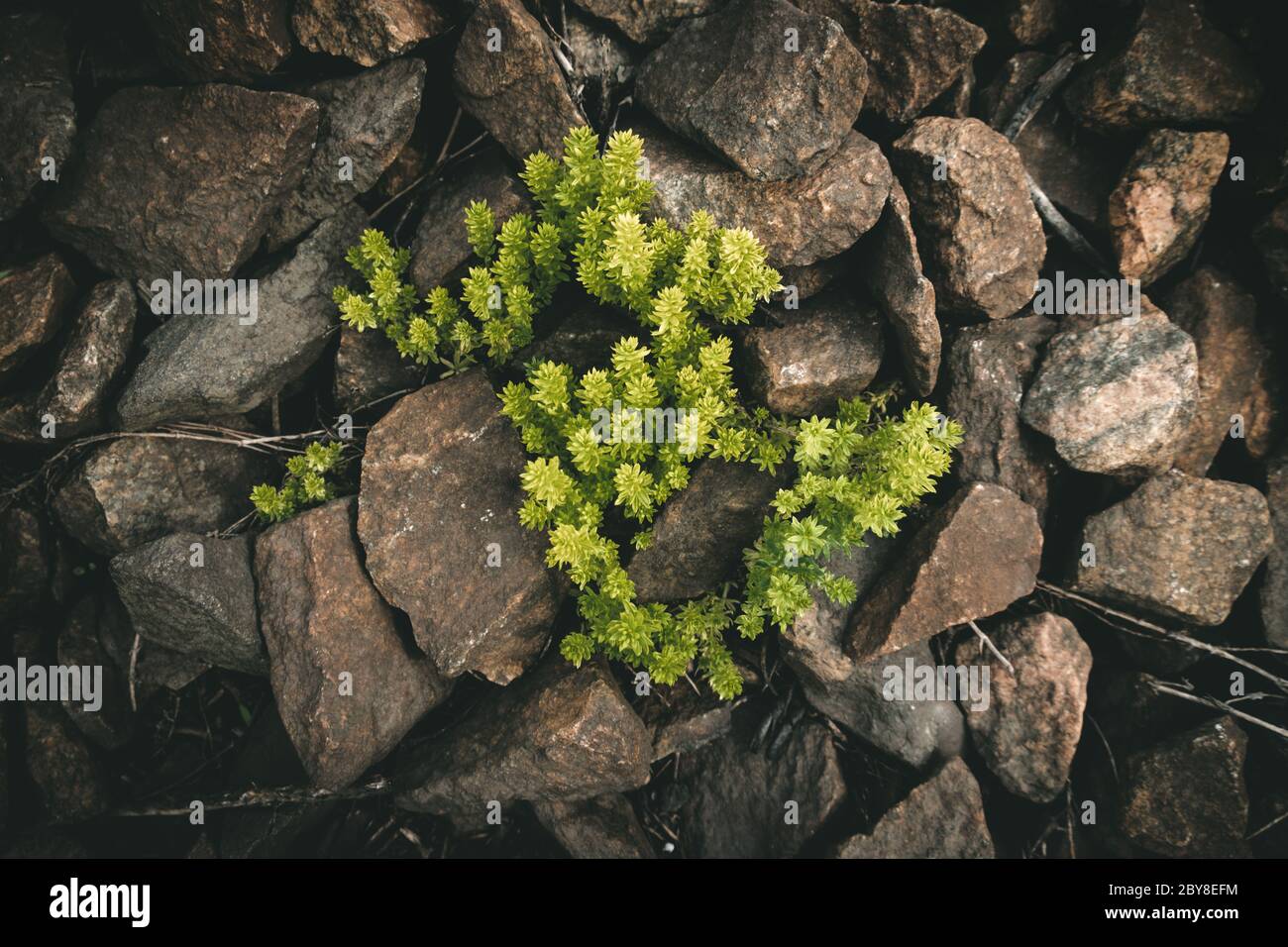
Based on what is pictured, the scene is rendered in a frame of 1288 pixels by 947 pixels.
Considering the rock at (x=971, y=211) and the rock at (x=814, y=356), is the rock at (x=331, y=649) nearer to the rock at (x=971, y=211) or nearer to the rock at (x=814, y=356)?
the rock at (x=814, y=356)

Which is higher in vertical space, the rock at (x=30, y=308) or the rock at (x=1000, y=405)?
the rock at (x=30, y=308)

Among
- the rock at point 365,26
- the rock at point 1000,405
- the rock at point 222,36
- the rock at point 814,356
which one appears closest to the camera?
the rock at point 222,36

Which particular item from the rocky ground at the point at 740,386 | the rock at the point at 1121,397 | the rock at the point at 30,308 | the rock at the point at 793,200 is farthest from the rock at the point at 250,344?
the rock at the point at 1121,397

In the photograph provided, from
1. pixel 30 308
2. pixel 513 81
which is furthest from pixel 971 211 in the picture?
pixel 30 308

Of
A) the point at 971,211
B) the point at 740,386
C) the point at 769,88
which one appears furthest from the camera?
the point at 740,386

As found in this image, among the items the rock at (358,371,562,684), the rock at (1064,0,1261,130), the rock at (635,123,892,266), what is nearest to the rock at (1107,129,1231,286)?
the rock at (1064,0,1261,130)

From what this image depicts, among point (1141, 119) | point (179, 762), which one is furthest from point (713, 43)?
point (179, 762)

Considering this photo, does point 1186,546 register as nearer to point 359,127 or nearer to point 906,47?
point 906,47

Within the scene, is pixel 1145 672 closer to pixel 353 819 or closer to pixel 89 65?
pixel 353 819
